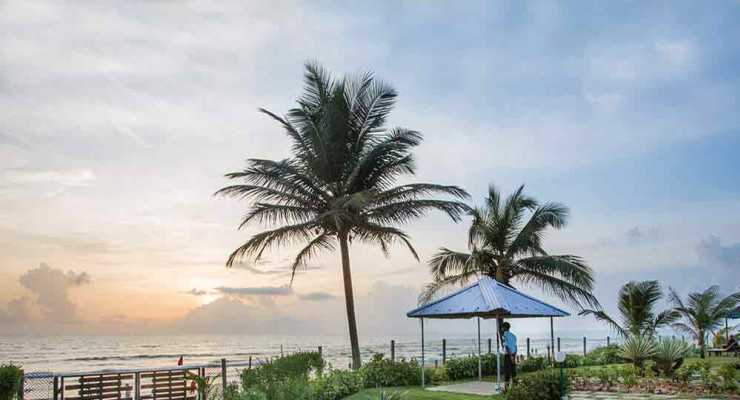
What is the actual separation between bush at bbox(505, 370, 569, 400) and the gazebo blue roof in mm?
2579

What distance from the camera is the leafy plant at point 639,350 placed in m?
17.0

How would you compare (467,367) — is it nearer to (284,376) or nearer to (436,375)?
(436,375)

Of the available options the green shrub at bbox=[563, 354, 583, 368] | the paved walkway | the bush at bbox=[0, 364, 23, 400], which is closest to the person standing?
the paved walkway

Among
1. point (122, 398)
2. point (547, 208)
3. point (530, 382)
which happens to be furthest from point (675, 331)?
point (122, 398)

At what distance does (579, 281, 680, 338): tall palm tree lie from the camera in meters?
29.1

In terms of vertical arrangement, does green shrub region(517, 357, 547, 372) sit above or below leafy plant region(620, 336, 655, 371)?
below

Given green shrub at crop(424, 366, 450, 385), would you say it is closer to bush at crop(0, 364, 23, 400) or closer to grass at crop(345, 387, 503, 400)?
grass at crop(345, 387, 503, 400)

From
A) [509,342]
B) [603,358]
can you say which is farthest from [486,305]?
[603,358]

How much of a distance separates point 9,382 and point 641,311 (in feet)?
76.5

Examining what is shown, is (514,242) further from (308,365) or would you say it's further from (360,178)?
(308,365)

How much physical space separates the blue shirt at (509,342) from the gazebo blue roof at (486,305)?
451 mm

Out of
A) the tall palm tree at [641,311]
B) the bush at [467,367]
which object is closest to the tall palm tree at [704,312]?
the tall palm tree at [641,311]

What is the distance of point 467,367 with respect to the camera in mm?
19625

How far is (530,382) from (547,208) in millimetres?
15527
